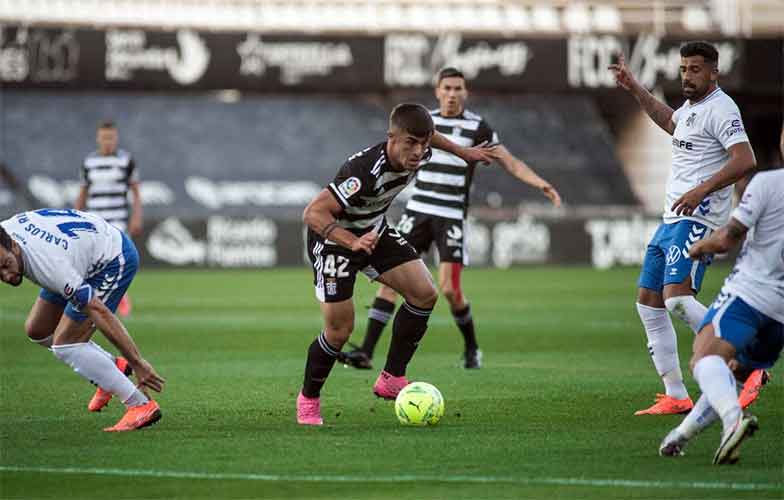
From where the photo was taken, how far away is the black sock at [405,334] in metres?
8.95

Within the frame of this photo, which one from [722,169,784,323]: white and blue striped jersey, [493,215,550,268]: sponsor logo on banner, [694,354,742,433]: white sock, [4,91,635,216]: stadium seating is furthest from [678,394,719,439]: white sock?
[4,91,635,216]: stadium seating

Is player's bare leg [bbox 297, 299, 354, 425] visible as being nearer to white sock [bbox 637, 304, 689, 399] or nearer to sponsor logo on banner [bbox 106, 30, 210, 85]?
white sock [bbox 637, 304, 689, 399]

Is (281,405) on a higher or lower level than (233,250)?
higher

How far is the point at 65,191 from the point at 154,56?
11.4ft

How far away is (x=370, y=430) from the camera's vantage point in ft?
26.8

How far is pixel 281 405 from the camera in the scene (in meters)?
9.38

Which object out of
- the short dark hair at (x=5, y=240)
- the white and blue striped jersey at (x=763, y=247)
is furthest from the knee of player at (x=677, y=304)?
the short dark hair at (x=5, y=240)

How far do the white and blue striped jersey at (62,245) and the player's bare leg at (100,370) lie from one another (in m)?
0.32

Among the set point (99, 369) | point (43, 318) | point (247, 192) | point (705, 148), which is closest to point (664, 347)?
point (705, 148)

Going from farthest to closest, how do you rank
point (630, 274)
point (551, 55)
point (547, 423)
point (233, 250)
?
point (551, 55), point (233, 250), point (630, 274), point (547, 423)

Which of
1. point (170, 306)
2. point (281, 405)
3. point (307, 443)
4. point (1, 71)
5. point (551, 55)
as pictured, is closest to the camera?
point (307, 443)

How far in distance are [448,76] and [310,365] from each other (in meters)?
4.00

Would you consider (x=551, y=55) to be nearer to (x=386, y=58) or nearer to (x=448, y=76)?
(x=386, y=58)

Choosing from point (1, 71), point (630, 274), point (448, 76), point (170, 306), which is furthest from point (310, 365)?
point (1, 71)
